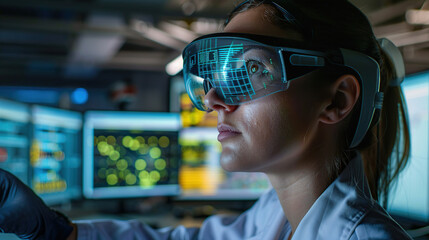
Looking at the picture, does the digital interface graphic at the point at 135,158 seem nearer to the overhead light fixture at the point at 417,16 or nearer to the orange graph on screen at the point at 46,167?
the orange graph on screen at the point at 46,167

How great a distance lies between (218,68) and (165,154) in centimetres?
146

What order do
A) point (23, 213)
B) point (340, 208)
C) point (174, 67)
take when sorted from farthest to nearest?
point (174, 67) → point (23, 213) → point (340, 208)

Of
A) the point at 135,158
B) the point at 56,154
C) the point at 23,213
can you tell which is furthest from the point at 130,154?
the point at 23,213

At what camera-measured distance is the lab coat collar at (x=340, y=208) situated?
0.62 meters

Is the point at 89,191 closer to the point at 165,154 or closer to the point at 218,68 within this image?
the point at 165,154

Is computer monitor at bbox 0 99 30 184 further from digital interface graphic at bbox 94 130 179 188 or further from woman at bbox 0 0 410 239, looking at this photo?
woman at bbox 0 0 410 239

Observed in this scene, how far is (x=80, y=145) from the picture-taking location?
202cm

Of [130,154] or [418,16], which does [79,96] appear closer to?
[130,154]

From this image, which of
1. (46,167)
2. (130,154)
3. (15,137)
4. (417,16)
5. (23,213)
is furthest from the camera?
(417,16)

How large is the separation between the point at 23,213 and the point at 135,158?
125 cm

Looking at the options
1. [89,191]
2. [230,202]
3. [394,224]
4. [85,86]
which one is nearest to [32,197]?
[394,224]

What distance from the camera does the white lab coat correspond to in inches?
24.0

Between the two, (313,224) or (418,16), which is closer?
(313,224)

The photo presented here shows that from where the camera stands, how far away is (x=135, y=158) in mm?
2053
